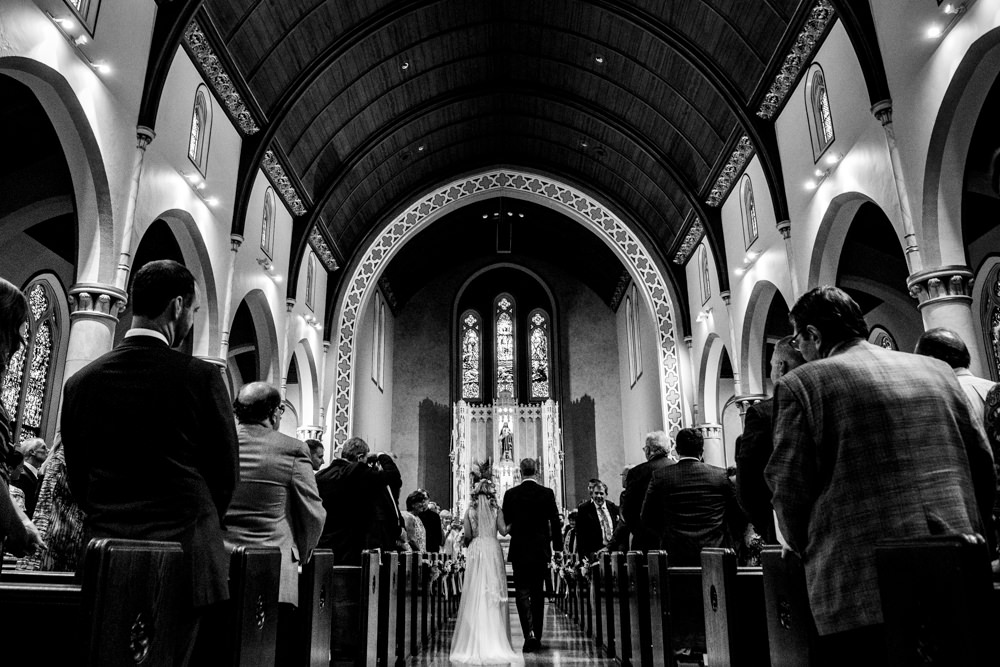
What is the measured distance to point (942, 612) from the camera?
4.85 feet

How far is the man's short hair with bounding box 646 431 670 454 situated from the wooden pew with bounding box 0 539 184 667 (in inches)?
184

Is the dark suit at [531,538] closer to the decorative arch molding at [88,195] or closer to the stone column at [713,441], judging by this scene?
the decorative arch molding at [88,195]

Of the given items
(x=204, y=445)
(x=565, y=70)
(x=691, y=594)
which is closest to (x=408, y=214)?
(x=565, y=70)

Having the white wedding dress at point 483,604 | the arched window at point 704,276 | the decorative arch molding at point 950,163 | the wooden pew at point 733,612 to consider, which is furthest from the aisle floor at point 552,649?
the arched window at point 704,276

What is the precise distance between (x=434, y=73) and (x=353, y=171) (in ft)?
8.93

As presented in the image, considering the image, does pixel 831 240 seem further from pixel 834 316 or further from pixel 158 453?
pixel 158 453

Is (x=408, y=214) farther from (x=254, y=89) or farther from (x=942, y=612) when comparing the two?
(x=942, y=612)

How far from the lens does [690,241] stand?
16703mm

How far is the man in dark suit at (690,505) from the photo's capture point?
5180 millimetres

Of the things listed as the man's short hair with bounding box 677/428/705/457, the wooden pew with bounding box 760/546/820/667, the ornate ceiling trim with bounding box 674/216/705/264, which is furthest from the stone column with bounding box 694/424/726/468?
the wooden pew with bounding box 760/546/820/667

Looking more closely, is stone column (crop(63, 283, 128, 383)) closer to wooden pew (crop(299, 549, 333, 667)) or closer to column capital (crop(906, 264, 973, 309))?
wooden pew (crop(299, 549, 333, 667))

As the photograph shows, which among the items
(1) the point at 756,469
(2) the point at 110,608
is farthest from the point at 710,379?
(2) the point at 110,608

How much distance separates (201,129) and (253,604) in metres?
10.2

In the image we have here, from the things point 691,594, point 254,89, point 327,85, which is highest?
point 327,85
